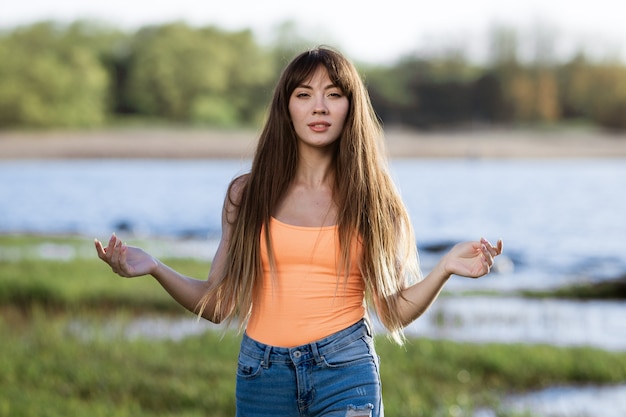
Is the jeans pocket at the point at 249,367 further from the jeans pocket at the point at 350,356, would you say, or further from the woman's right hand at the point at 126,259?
the woman's right hand at the point at 126,259

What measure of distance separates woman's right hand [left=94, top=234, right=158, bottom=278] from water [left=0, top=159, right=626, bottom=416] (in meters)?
0.54

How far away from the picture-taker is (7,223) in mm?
32750

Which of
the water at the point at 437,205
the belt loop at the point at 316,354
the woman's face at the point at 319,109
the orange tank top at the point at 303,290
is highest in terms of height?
the woman's face at the point at 319,109

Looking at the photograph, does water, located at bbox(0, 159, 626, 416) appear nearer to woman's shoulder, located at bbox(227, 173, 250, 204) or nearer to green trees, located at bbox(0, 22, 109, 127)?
woman's shoulder, located at bbox(227, 173, 250, 204)

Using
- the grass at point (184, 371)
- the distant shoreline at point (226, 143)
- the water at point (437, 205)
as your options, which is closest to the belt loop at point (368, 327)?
the grass at point (184, 371)

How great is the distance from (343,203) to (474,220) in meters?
33.2

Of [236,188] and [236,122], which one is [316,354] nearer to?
[236,188]

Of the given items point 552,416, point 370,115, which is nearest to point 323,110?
point 370,115

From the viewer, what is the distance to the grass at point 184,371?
8453 millimetres

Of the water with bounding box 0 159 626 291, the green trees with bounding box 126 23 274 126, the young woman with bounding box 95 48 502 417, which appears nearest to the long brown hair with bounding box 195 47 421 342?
the young woman with bounding box 95 48 502 417

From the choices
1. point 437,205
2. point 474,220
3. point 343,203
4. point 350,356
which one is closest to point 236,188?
point 343,203

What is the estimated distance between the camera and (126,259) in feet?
12.2

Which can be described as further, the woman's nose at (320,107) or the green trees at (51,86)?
the green trees at (51,86)

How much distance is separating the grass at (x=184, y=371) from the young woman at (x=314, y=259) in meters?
3.49
